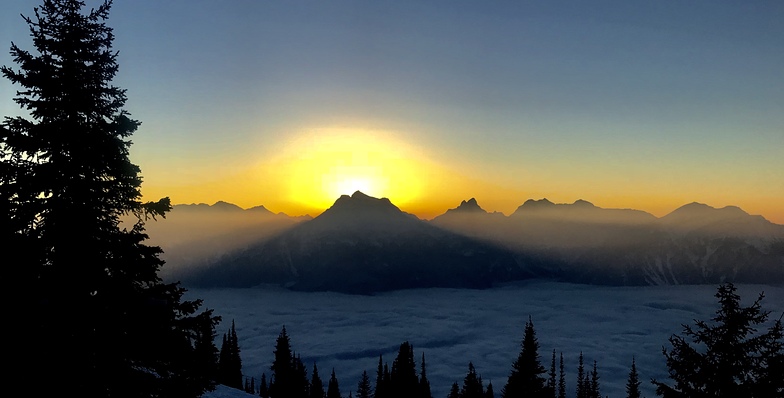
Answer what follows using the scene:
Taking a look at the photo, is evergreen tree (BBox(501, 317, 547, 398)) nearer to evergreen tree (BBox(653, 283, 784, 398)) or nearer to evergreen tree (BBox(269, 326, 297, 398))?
evergreen tree (BBox(653, 283, 784, 398))

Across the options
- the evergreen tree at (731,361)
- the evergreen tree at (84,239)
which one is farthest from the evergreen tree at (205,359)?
the evergreen tree at (731,361)

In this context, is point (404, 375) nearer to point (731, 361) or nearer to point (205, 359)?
point (731, 361)

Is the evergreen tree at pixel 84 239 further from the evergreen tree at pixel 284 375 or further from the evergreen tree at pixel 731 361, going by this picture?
the evergreen tree at pixel 284 375

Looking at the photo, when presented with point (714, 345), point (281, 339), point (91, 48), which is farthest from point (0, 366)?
point (281, 339)

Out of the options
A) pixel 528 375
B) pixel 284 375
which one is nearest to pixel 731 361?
pixel 528 375

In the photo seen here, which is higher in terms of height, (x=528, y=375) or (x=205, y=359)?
(x=205, y=359)

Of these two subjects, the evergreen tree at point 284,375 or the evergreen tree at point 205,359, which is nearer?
the evergreen tree at point 205,359

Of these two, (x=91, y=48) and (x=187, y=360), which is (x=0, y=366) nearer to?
(x=187, y=360)
